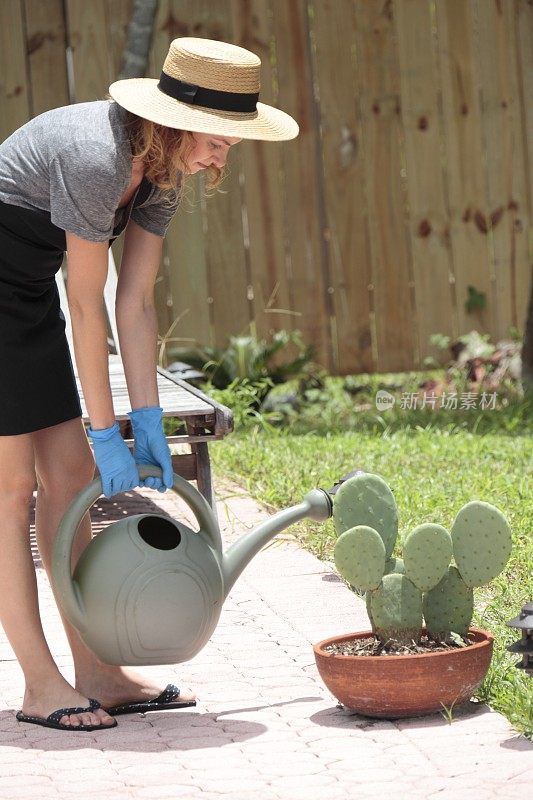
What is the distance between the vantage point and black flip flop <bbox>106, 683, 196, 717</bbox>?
2891 mm

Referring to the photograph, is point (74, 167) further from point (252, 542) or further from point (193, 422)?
point (193, 422)

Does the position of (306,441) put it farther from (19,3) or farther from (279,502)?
(19,3)

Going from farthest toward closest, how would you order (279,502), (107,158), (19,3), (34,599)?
1. (19,3)
2. (279,502)
3. (34,599)
4. (107,158)

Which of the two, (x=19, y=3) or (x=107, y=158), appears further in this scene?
(x=19, y=3)

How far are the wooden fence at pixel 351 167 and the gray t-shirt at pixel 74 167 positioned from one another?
3.95m

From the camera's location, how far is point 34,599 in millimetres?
2852

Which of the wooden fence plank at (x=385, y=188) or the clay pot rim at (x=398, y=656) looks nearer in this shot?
the clay pot rim at (x=398, y=656)

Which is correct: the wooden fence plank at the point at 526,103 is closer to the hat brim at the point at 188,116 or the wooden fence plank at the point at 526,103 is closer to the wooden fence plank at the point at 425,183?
the wooden fence plank at the point at 425,183

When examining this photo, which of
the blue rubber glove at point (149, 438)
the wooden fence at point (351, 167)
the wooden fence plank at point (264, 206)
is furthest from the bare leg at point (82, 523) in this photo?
the wooden fence plank at point (264, 206)

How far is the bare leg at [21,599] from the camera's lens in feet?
9.26

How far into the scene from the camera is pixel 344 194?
6.95 metres

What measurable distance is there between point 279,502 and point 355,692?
2.14m

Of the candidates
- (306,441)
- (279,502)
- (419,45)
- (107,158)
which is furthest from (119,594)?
(419,45)

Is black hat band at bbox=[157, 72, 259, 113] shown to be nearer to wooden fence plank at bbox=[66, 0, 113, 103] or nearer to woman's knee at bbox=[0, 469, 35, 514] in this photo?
woman's knee at bbox=[0, 469, 35, 514]
